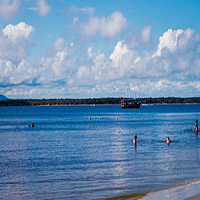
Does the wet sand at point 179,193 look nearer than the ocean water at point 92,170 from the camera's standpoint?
Yes

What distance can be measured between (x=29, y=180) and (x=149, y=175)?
9535 mm

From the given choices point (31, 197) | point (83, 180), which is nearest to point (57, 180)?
point (83, 180)

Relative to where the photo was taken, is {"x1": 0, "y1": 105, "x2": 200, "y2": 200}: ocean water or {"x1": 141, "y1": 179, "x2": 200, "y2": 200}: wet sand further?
{"x1": 0, "y1": 105, "x2": 200, "y2": 200}: ocean water

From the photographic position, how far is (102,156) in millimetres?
41344

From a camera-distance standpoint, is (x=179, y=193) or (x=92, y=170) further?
(x=92, y=170)

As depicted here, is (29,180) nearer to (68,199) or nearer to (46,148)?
(68,199)

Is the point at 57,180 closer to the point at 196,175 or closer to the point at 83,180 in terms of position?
the point at 83,180

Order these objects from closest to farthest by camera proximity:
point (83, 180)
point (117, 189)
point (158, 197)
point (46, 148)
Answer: point (158, 197) → point (117, 189) → point (83, 180) → point (46, 148)

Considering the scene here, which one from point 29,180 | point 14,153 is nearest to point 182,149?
point 14,153

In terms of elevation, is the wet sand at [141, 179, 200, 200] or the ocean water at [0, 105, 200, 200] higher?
the wet sand at [141, 179, 200, 200]

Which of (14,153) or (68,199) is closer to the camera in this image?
(68,199)

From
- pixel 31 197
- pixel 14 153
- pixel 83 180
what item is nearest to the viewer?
pixel 31 197

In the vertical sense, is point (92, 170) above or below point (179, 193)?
below

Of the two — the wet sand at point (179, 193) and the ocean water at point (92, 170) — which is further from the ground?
the wet sand at point (179, 193)
